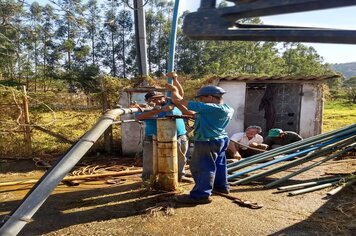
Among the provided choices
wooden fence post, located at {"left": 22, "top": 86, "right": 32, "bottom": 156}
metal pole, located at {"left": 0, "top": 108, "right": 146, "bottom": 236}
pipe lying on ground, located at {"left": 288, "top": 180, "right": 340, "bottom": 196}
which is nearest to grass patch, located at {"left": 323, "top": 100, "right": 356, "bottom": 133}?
pipe lying on ground, located at {"left": 288, "top": 180, "right": 340, "bottom": 196}

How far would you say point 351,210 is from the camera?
4871mm

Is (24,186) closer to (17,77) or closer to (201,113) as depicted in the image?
(201,113)

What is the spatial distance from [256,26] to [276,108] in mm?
12709

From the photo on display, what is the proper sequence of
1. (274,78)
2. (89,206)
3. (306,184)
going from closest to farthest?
(89,206), (306,184), (274,78)

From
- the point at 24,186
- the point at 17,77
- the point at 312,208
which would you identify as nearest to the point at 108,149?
the point at 24,186

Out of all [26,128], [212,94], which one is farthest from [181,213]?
[26,128]

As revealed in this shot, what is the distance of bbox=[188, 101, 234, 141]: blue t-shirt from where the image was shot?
4902 millimetres

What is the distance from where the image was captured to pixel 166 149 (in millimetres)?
5418

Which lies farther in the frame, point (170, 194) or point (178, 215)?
point (170, 194)

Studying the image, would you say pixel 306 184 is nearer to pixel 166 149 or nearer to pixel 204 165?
pixel 204 165

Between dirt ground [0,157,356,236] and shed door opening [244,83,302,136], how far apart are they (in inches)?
298

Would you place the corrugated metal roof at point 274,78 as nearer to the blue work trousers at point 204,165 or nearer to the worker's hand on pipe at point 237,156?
the worker's hand on pipe at point 237,156

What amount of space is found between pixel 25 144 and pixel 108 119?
6498 millimetres

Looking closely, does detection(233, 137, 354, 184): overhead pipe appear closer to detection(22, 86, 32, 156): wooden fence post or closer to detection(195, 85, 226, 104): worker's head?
detection(195, 85, 226, 104): worker's head
